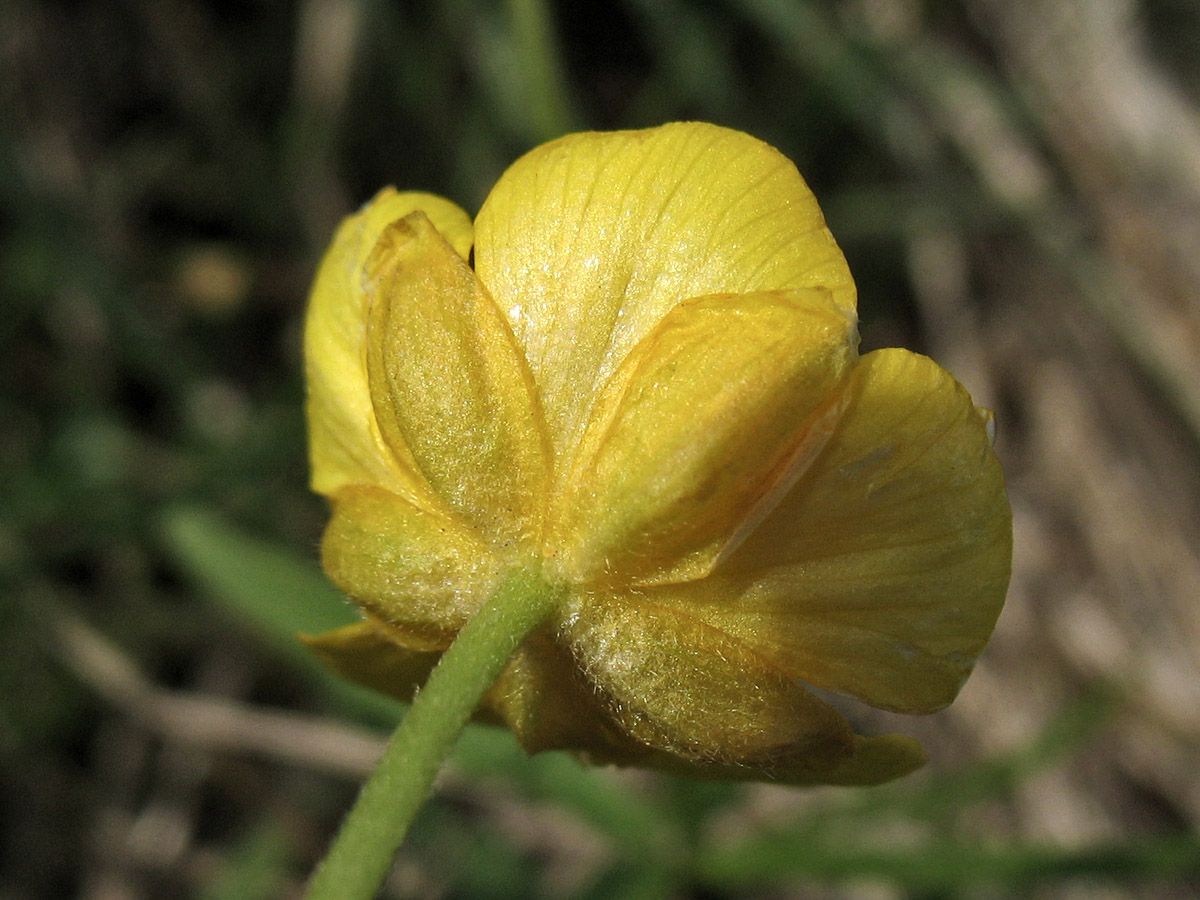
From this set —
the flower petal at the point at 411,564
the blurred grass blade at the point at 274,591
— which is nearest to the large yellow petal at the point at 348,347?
the flower petal at the point at 411,564

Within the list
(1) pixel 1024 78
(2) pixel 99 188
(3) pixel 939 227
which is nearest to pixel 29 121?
(2) pixel 99 188

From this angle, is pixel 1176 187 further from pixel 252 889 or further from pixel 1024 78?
pixel 252 889

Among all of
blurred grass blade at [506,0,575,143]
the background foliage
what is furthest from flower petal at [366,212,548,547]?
the background foliage

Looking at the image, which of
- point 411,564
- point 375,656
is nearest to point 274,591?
point 375,656

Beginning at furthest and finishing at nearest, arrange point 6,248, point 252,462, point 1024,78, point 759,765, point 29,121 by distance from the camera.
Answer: point 1024,78 < point 29,121 < point 6,248 < point 252,462 < point 759,765

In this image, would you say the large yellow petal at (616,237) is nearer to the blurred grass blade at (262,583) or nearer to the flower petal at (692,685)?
the flower petal at (692,685)

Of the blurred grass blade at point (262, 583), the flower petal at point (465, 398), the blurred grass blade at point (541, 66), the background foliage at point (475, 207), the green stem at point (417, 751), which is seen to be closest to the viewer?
the green stem at point (417, 751)

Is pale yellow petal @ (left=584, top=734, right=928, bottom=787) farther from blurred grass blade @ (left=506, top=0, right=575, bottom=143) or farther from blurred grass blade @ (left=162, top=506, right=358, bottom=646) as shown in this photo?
blurred grass blade @ (left=506, top=0, right=575, bottom=143)
